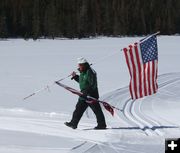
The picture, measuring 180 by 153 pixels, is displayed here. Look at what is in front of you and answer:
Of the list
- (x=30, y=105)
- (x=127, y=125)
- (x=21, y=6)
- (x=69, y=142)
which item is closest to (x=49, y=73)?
(x=30, y=105)

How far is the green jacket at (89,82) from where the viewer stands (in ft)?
35.9

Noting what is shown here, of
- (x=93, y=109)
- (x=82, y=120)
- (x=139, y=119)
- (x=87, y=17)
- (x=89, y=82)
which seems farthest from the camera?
(x=87, y=17)

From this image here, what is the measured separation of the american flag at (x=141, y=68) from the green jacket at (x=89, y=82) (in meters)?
0.77

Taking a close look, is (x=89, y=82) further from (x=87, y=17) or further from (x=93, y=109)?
(x=87, y=17)

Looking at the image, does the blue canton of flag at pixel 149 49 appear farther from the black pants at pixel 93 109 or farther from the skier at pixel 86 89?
the black pants at pixel 93 109

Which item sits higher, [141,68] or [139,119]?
[141,68]

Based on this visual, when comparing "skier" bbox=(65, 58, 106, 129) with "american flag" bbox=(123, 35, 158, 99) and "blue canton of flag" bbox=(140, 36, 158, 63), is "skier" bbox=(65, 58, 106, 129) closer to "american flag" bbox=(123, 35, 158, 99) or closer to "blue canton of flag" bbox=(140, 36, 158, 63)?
"american flag" bbox=(123, 35, 158, 99)

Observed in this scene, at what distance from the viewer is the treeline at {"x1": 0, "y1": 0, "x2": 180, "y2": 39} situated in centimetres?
8825

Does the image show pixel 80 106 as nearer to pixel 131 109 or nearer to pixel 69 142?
pixel 69 142

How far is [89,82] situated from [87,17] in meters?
86.1

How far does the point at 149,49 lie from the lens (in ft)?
37.3

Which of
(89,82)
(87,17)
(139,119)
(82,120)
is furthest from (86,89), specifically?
(87,17)

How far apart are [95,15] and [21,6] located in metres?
14.0

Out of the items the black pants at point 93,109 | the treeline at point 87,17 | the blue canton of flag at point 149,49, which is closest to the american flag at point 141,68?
the blue canton of flag at point 149,49
